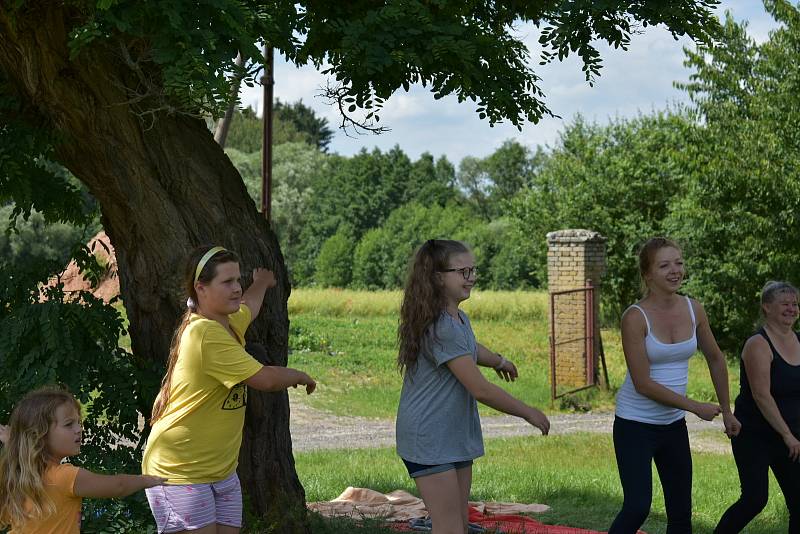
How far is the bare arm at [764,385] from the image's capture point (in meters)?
6.04

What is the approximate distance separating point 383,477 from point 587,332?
1050cm

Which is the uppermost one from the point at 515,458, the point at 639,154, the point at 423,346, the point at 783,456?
the point at 639,154

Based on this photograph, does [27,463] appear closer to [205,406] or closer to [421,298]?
[205,406]

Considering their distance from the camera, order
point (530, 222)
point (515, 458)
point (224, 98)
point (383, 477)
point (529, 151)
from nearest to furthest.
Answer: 1. point (224, 98)
2. point (383, 477)
3. point (515, 458)
4. point (530, 222)
5. point (529, 151)

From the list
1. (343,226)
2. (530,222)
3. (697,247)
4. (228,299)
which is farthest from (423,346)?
(343,226)

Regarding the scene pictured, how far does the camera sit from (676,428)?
18.2 feet

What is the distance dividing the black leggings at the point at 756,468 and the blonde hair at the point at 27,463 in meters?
3.89

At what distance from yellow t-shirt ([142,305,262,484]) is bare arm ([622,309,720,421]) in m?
2.05

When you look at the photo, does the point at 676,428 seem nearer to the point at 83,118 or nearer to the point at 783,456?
the point at 783,456

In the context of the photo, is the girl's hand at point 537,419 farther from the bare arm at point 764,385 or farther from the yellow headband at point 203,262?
the bare arm at point 764,385

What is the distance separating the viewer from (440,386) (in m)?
4.80

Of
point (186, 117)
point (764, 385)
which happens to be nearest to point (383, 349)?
point (186, 117)

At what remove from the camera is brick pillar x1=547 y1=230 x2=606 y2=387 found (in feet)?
68.1

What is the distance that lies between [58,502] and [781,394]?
4.14m
